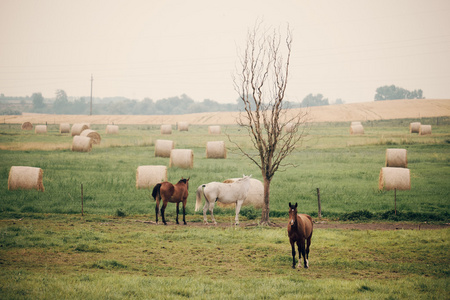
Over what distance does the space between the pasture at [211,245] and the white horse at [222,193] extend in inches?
32.0

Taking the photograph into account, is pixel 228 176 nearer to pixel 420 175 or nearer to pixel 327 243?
pixel 420 175

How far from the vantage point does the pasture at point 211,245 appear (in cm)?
1066

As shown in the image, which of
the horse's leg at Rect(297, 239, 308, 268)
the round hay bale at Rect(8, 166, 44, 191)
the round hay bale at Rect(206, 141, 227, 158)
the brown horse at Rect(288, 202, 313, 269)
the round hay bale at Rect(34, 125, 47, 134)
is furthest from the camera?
the round hay bale at Rect(34, 125, 47, 134)

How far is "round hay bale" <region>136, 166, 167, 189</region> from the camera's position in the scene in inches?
1005

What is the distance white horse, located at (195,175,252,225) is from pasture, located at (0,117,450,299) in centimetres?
81

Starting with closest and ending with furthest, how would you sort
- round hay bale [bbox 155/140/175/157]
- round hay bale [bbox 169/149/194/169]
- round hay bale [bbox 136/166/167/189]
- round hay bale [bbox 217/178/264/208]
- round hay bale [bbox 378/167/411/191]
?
round hay bale [bbox 217/178/264/208] < round hay bale [bbox 378/167/411/191] < round hay bale [bbox 136/166/167/189] < round hay bale [bbox 169/149/194/169] < round hay bale [bbox 155/140/175/157]

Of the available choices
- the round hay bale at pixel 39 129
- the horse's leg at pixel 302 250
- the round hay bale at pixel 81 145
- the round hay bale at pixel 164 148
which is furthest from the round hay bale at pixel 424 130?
the horse's leg at pixel 302 250

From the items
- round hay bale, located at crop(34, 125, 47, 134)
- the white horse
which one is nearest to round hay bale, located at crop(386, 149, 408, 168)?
the white horse

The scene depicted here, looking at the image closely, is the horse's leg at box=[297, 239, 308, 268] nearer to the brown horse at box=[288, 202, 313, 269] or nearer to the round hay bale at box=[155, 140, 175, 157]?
the brown horse at box=[288, 202, 313, 269]

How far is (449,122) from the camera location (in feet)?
254

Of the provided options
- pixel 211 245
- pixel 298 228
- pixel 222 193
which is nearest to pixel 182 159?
pixel 222 193

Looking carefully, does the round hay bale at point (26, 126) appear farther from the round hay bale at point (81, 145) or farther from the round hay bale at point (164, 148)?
the round hay bale at point (164, 148)

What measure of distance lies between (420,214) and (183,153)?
17022 mm

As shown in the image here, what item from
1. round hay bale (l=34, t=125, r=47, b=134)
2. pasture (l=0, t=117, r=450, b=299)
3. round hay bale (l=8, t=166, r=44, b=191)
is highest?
round hay bale (l=34, t=125, r=47, b=134)
